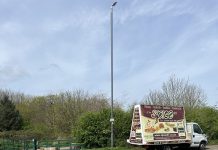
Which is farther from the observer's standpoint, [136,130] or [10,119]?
[10,119]

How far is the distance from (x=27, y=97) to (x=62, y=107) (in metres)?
31.7

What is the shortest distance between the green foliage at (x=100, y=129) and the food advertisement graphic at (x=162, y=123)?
540 cm

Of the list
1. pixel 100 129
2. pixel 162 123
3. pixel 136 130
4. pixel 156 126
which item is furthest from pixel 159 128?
pixel 100 129

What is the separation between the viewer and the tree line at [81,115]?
32.3 metres

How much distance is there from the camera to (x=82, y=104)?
189 ft

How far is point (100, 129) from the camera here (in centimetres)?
3206

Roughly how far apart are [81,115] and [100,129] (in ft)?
27.5

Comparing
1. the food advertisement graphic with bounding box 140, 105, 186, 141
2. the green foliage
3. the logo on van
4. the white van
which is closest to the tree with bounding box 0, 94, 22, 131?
the green foliage

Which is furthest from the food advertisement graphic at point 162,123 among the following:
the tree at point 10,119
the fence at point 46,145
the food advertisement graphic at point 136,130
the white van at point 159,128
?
the tree at point 10,119

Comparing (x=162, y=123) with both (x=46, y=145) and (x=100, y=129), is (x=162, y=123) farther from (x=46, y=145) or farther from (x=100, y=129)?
(x=46, y=145)

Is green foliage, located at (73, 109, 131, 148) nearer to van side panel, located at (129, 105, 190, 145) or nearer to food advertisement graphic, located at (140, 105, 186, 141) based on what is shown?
van side panel, located at (129, 105, 190, 145)

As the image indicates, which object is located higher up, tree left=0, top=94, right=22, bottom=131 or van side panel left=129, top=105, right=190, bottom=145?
tree left=0, top=94, right=22, bottom=131

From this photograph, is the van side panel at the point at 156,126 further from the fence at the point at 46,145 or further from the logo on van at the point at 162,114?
the fence at the point at 46,145

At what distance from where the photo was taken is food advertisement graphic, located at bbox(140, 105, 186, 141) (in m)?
26.5
